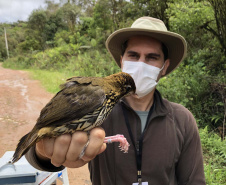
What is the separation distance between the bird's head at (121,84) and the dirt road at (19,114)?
10.7 feet

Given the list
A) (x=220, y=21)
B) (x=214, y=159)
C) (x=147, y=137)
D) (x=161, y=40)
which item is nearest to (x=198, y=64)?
(x=220, y=21)

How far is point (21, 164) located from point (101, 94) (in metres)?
1.86

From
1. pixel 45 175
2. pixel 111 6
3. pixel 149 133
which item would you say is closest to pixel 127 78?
pixel 149 133

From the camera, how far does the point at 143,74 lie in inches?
98.6

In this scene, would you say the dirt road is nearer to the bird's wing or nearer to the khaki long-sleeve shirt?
the khaki long-sleeve shirt

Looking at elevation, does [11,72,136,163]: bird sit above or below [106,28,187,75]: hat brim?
below

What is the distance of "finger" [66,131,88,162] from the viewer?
1.58 metres

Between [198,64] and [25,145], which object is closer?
[25,145]

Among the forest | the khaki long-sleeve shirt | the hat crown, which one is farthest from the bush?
the hat crown

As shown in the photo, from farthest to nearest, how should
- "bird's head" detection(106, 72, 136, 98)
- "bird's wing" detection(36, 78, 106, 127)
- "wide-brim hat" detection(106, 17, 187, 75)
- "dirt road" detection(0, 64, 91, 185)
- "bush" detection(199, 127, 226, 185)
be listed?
"dirt road" detection(0, 64, 91, 185)
"bush" detection(199, 127, 226, 185)
"wide-brim hat" detection(106, 17, 187, 75)
"bird's head" detection(106, 72, 136, 98)
"bird's wing" detection(36, 78, 106, 127)

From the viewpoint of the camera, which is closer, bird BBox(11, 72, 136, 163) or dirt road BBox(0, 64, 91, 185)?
bird BBox(11, 72, 136, 163)

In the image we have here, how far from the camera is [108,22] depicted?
19.6 meters

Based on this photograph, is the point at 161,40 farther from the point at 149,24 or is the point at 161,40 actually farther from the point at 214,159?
the point at 214,159

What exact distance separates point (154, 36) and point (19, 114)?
7.79m
